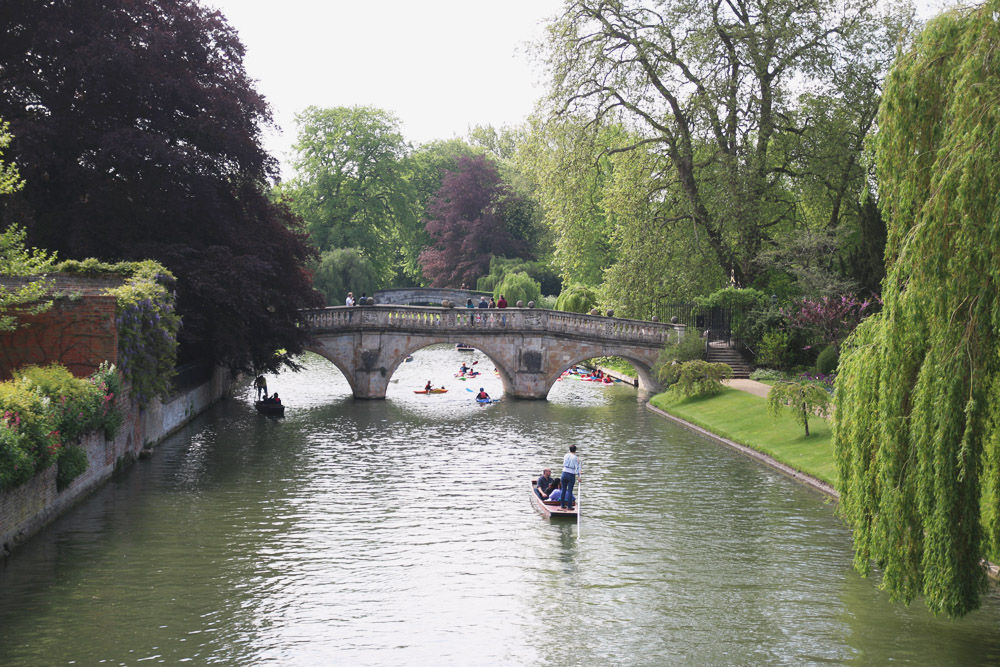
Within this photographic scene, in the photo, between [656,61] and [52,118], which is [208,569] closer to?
[52,118]

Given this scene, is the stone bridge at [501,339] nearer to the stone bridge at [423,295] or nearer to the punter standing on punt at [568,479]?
the punter standing on punt at [568,479]

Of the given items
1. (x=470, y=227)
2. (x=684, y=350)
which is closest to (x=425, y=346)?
(x=684, y=350)

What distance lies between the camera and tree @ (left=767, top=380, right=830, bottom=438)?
25.7m

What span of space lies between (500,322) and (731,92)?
13.5 m

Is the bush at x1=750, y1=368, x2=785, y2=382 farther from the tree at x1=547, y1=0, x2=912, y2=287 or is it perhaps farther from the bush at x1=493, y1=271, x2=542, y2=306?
the bush at x1=493, y1=271, x2=542, y2=306

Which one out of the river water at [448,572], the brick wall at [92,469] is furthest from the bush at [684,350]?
the brick wall at [92,469]

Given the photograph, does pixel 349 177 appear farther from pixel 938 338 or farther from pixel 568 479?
pixel 938 338

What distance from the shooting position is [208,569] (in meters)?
16.1

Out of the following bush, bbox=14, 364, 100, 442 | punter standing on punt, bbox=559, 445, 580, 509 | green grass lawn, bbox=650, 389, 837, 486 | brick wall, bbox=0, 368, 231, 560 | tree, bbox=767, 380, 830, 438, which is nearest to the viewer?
brick wall, bbox=0, 368, 231, 560

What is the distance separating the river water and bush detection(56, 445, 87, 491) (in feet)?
2.66

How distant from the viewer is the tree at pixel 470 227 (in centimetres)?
8269

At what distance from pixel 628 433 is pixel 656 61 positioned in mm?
17790

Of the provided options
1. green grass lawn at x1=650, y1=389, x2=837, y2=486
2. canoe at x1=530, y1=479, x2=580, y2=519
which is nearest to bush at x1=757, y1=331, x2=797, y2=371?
green grass lawn at x1=650, y1=389, x2=837, y2=486

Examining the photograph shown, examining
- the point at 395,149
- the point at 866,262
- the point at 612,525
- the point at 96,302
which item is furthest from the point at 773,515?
the point at 395,149
